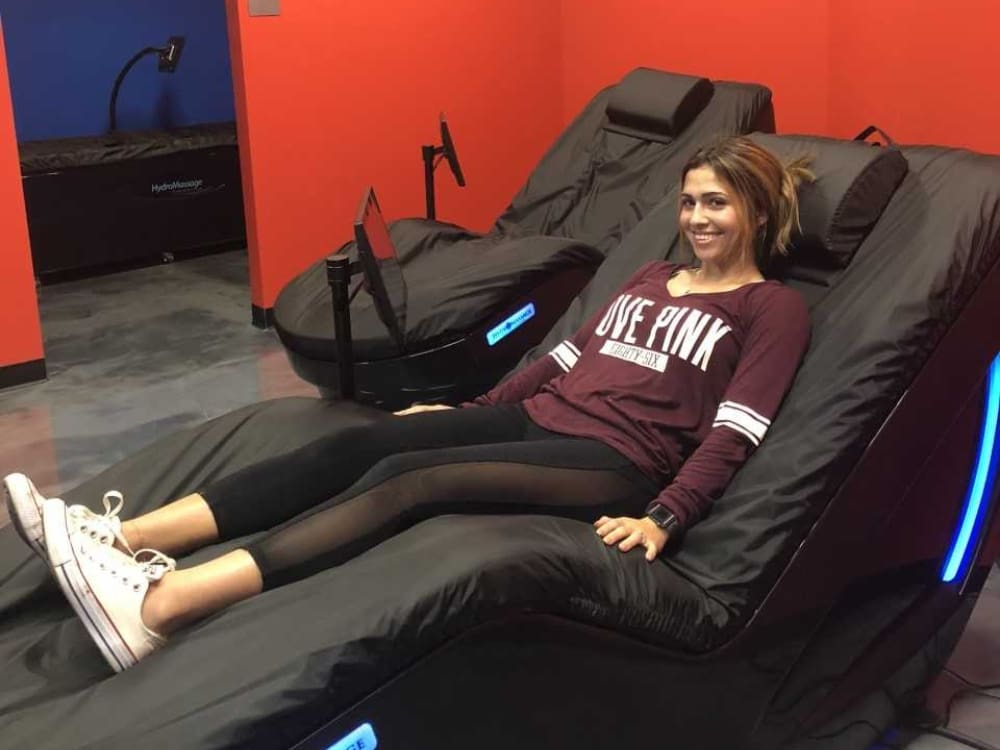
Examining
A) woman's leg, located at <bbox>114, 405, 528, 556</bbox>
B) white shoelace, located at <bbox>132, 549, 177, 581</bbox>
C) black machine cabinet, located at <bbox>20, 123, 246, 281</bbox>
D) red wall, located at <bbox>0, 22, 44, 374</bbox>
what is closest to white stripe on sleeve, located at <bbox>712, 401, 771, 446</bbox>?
woman's leg, located at <bbox>114, 405, 528, 556</bbox>

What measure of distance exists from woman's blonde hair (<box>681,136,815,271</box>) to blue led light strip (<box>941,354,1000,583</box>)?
1.32ft

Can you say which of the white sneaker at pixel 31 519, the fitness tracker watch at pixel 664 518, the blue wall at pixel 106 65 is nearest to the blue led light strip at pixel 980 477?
the fitness tracker watch at pixel 664 518

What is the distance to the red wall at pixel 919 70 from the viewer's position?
109 inches

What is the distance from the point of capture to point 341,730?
1.45m

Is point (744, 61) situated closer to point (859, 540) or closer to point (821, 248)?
point (821, 248)

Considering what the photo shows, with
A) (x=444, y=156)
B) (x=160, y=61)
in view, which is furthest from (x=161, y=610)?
(x=160, y=61)

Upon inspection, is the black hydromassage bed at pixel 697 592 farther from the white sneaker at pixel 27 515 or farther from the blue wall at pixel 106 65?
the blue wall at pixel 106 65

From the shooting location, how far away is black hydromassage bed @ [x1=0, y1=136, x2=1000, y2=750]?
1467mm

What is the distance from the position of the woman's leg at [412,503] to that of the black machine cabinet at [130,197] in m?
3.42

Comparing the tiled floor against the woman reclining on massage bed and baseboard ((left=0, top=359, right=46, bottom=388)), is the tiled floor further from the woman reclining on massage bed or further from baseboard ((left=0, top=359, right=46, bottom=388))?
the woman reclining on massage bed

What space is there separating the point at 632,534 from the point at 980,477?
63 cm

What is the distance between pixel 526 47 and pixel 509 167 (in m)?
0.45

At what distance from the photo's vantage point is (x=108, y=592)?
158cm

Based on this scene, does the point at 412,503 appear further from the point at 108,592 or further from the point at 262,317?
the point at 262,317
